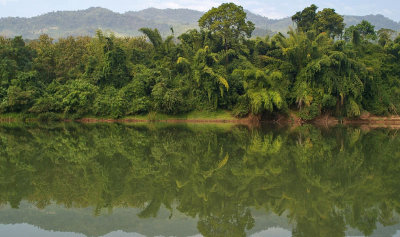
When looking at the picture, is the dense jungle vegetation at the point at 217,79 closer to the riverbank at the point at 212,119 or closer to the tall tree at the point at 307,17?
the riverbank at the point at 212,119

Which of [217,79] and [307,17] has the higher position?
[307,17]

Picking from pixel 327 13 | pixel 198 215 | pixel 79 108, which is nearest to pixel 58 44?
pixel 79 108

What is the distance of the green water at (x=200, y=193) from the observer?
19.6 ft

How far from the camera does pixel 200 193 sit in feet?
24.8

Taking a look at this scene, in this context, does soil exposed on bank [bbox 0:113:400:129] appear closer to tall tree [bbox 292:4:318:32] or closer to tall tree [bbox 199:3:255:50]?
tall tree [bbox 199:3:255:50]

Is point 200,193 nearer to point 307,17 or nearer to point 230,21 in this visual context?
point 230,21

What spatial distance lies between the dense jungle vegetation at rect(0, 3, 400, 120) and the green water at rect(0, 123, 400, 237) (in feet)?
51.0

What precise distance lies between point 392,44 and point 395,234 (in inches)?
1237

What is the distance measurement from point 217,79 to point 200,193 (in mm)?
21944

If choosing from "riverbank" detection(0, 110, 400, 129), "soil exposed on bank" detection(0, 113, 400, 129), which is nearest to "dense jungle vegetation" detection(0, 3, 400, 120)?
"riverbank" detection(0, 110, 400, 129)

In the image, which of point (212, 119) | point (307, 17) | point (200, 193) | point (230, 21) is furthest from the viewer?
point (307, 17)

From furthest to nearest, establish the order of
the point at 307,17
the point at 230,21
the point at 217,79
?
1. the point at 307,17
2. the point at 230,21
3. the point at 217,79

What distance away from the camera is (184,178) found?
8.90 meters

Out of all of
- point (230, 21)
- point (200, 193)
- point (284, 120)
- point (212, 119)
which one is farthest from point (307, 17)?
point (200, 193)
